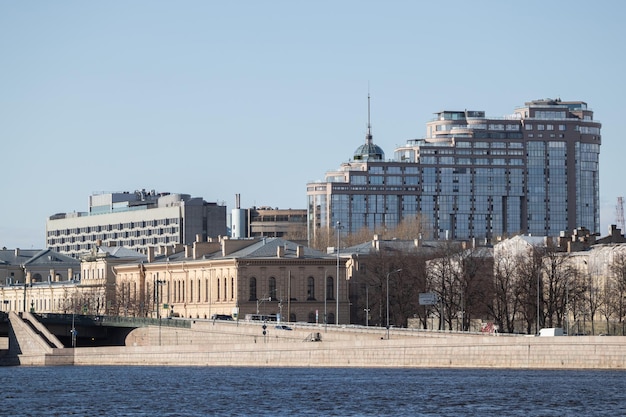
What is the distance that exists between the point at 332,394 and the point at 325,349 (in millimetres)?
30127

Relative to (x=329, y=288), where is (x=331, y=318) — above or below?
below

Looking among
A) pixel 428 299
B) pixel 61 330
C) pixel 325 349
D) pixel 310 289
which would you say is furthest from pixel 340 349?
pixel 310 289

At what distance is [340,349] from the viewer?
13588 centimetres

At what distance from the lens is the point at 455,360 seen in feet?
405

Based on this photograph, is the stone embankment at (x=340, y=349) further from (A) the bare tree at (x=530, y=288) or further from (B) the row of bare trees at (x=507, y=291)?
(B) the row of bare trees at (x=507, y=291)

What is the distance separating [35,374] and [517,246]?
217 feet

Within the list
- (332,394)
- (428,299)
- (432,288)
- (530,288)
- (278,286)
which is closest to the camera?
(332,394)

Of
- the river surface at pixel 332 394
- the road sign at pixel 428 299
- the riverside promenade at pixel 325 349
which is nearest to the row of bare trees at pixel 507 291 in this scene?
the road sign at pixel 428 299

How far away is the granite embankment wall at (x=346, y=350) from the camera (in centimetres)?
11381

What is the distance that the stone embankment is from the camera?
114 metres

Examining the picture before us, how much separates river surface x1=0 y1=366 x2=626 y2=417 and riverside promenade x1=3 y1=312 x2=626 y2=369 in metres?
1.15

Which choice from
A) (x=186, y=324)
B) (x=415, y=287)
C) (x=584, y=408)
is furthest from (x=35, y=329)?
(x=584, y=408)

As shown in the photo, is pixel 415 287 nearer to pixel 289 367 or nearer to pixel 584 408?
pixel 289 367

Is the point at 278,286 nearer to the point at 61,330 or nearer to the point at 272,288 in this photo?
the point at 272,288
